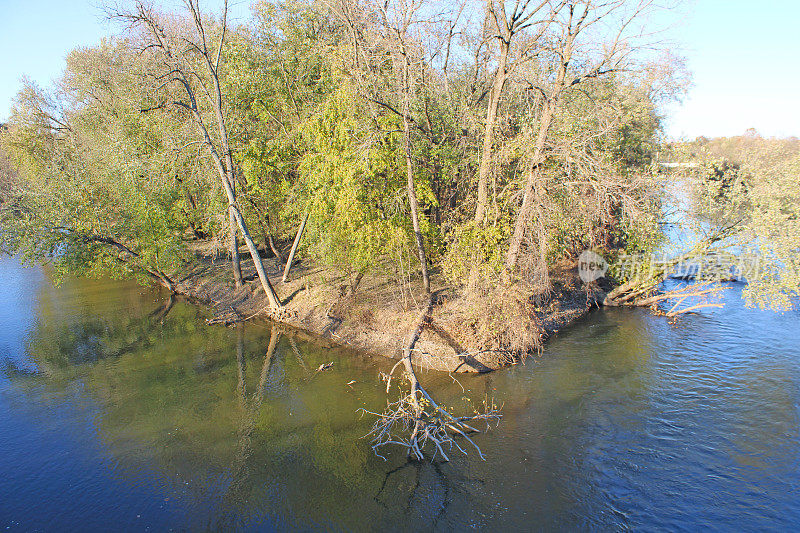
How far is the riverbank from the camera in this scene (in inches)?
698

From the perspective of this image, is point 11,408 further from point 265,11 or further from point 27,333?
point 265,11

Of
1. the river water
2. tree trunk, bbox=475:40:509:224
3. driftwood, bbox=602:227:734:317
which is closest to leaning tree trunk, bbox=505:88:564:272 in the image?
tree trunk, bbox=475:40:509:224

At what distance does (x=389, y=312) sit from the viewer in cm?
2089

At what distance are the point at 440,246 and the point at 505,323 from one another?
5417 mm

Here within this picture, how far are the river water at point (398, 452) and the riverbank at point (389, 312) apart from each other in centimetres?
105

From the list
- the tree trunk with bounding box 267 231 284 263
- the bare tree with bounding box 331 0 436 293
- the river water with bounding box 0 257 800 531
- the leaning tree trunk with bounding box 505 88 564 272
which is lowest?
the river water with bounding box 0 257 800 531

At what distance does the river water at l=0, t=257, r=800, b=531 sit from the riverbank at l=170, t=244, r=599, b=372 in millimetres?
1050

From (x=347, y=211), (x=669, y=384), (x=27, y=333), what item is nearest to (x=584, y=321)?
(x=669, y=384)

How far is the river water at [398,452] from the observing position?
414 inches

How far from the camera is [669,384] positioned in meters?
15.5

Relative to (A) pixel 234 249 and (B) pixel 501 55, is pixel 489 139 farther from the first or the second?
(A) pixel 234 249

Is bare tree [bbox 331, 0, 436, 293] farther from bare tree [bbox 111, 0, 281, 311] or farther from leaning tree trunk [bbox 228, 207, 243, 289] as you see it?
leaning tree trunk [bbox 228, 207, 243, 289]

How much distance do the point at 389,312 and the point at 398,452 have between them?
8.84 m

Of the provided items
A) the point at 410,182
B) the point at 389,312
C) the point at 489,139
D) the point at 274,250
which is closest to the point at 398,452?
the point at 389,312
